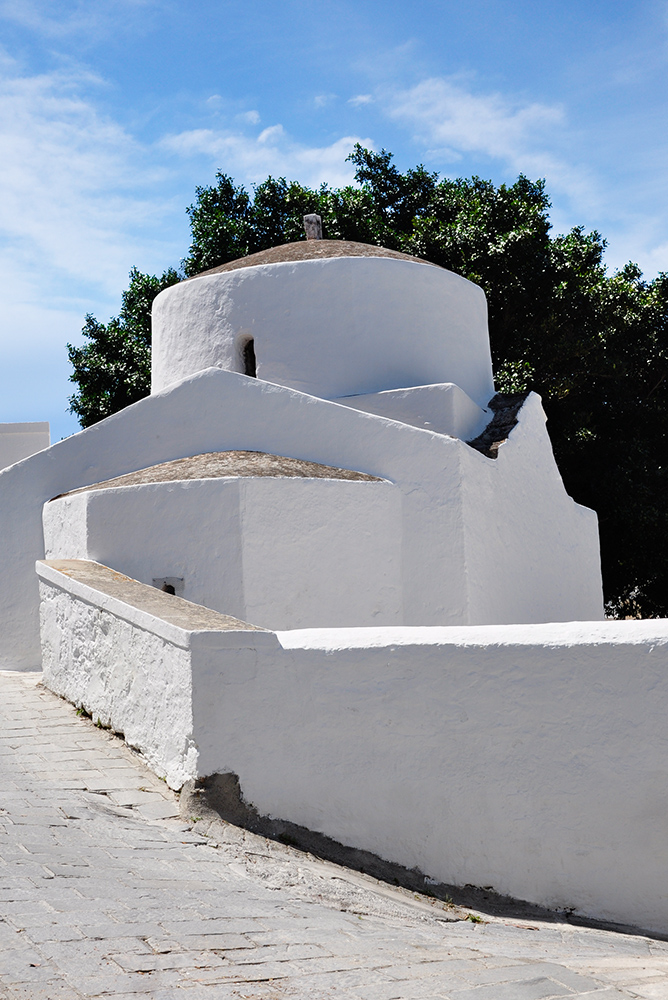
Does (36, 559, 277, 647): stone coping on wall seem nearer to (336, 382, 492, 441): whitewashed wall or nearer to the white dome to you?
(336, 382, 492, 441): whitewashed wall

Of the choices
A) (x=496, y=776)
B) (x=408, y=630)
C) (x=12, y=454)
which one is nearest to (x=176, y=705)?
(x=408, y=630)

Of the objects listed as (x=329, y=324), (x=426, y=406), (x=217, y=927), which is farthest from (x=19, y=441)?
(x=217, y=927)

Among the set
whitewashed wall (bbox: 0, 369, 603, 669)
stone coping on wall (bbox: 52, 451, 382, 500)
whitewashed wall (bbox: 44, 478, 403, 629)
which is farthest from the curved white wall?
whitewashed wall (bbox: 44, 478, 403, 629)

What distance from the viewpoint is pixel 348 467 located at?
32.5 feet

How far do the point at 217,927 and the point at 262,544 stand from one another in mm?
5216

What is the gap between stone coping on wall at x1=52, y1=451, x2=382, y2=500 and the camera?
29.5 ft

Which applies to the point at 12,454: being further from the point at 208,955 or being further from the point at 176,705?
the point at 208,955

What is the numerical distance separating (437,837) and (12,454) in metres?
14.8

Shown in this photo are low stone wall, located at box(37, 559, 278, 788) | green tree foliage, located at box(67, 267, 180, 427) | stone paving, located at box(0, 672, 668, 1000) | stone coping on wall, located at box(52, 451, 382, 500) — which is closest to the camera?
stone paving, located at box(0, 672, 668, 1000)

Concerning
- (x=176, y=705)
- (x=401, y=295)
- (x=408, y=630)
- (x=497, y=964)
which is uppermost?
(x=401, y=295)

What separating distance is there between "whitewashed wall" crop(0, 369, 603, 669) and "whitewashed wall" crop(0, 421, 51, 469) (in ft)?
24.6

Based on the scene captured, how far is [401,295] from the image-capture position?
12.3 metres

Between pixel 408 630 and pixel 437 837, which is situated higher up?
pixel 408 630

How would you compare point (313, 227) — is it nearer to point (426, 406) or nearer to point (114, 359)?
point (426, 406)
